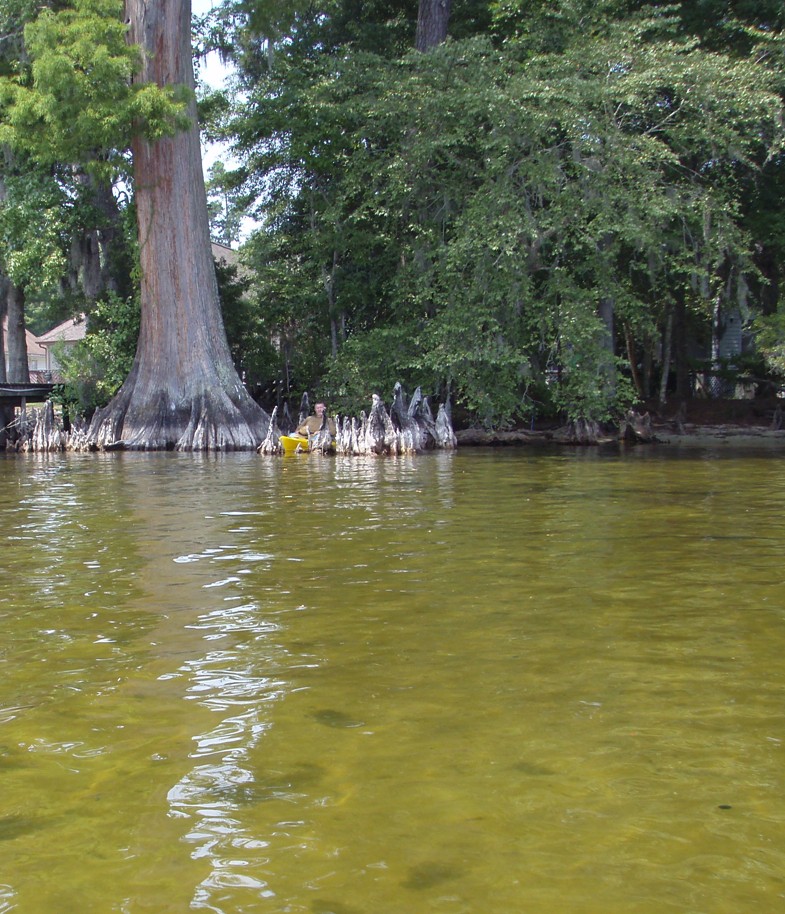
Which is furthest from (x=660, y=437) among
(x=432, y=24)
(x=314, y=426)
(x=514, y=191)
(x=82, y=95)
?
(x=82, y=95)

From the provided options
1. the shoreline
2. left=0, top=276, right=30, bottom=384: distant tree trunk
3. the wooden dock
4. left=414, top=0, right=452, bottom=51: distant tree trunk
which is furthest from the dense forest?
left=0, top=276, right=30, bottom=384: distant tree trunk

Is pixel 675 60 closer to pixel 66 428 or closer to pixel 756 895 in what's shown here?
pixel 66 428

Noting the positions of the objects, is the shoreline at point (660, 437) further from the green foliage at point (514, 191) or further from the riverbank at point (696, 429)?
the green foliage at point (514, 191)

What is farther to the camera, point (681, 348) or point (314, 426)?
point (681, 348)

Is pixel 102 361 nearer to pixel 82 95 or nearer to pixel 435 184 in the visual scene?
pixel 82 95

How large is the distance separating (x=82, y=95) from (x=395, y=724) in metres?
18.3

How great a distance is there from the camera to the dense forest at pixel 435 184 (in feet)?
66.8

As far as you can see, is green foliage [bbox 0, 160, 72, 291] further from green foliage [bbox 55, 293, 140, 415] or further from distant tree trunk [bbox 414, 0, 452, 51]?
distant tree trunk [bbox 414, 0, 452, 51]

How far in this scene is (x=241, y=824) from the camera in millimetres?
3160

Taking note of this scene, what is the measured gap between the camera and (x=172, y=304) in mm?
22859

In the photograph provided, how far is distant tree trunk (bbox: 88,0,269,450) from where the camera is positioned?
22.4 meters

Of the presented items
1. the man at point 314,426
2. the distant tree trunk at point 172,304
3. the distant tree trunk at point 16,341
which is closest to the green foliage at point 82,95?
the distant tree trunk at point 172,304

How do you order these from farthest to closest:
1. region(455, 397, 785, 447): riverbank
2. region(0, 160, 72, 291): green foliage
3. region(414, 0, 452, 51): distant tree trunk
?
region(414, 0, 452, 51): distant tree trunk
region(0, 160, 72, 291): green foliage
region(455, 397, 785, 447): riverbank

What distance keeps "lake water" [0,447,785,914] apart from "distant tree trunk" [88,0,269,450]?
45.7 ft
